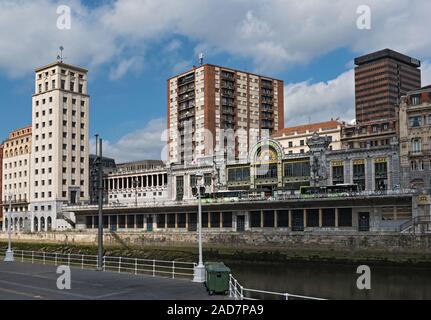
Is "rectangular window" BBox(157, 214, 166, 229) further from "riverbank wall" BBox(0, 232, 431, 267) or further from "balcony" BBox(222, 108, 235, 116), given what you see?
"balcony" BBox(222, 108, 235, 116)

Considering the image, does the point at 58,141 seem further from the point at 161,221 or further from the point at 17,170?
the point at 161,221

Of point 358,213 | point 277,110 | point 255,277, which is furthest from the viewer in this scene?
point 277,110

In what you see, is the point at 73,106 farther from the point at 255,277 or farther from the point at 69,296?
the point at 69,296

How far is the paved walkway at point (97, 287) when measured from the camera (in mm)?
28062

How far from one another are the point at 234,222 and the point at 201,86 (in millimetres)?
61348

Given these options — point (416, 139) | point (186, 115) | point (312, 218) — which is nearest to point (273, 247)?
point (312, 218)

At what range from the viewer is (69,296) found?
28125mm

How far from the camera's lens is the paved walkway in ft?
92.1

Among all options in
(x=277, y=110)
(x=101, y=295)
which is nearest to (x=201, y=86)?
(x=277, y=110)

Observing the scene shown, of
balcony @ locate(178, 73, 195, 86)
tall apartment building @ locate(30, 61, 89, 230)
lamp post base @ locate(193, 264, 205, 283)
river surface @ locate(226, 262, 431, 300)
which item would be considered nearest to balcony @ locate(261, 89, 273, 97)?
balcony @ locate(178, 73, 195, 86)

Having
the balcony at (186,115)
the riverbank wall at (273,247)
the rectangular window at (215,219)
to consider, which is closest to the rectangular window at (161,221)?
the riverbank wall at (273,247)

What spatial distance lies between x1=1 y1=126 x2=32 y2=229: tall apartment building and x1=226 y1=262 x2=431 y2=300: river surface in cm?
8849

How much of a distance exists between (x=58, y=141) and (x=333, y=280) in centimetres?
9407

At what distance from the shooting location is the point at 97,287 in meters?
31.7
